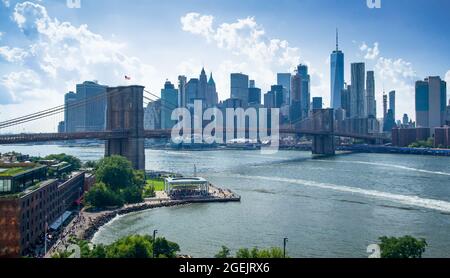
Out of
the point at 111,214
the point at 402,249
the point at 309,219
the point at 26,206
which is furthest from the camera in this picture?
the point at 111,214

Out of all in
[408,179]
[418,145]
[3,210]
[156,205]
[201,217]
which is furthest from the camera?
[418,145]

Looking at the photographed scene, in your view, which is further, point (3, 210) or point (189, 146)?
point (189, 146)

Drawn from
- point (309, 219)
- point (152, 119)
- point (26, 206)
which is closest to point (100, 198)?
point (26, 206)

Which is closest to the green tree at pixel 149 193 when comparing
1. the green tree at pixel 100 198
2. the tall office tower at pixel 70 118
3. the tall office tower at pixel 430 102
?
the green tree at pixel 100 198

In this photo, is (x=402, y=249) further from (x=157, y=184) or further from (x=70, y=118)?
(x=70, y=118)

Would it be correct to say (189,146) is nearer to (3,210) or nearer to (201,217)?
(201,217)

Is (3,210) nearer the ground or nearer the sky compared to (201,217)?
nearer the sky
